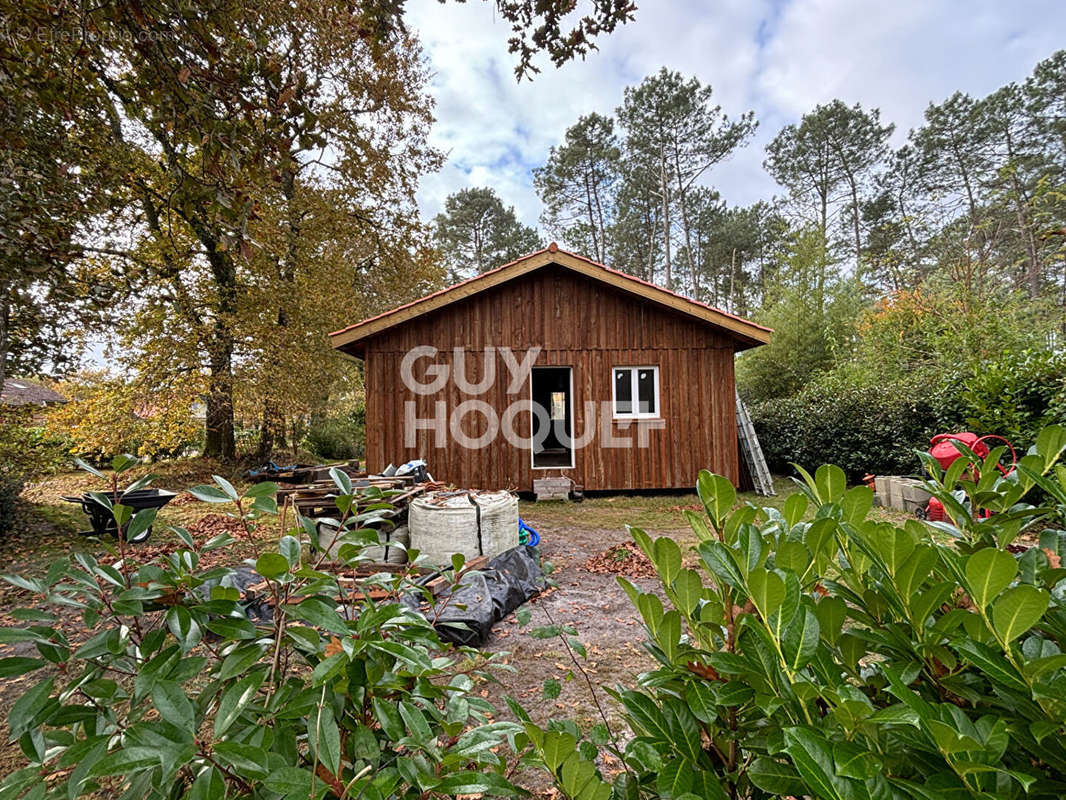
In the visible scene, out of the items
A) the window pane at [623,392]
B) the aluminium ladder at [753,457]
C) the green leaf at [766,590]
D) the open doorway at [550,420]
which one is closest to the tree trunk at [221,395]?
the open doorway at [550,420]

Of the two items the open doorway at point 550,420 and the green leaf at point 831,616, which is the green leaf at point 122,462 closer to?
the green leaf at point 831,616

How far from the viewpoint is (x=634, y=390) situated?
9578 millimetres

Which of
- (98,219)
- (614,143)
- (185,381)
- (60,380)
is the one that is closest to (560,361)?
(185,381)

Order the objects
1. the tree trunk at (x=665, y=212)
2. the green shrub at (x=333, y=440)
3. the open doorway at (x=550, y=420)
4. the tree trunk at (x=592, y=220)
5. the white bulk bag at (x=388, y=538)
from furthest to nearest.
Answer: the tree trunk at (x=592, y=220)
the tree trunk at (x=665, y=212)
the green shrub at (x=333, y=440)
the open doorway at (x=550, y=420)
the white bulk bag at (x=388, y=538)

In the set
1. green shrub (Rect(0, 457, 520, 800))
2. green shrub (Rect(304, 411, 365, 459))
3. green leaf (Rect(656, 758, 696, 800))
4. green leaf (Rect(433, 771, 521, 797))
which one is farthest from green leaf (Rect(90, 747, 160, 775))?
green shrub (Rect(304, 411, 365, 459))

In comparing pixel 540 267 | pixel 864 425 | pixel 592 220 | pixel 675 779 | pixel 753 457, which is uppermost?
pixel 592 220

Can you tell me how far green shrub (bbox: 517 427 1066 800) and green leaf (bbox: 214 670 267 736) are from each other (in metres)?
0.40

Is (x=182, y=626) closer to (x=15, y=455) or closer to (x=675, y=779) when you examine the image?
(x=675, y=779)

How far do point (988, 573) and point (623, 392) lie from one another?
30.2 ft

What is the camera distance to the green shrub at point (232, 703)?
0.62 m

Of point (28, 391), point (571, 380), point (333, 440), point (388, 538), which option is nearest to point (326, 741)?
point (388, 538)

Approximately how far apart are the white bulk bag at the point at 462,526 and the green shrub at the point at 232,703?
3.96 m

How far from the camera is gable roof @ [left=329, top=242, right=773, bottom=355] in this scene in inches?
344

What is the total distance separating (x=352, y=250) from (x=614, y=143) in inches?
636
